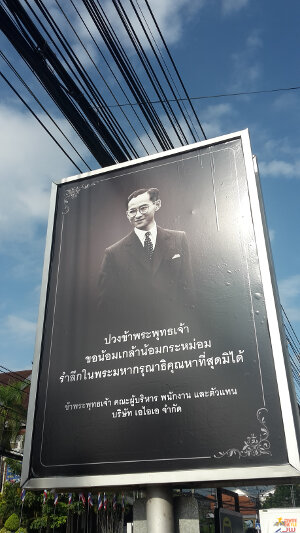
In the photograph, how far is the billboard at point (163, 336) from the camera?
2.79 metres

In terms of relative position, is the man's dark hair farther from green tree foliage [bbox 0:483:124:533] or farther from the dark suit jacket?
green tree foliage [bbox 0:483:124:533]

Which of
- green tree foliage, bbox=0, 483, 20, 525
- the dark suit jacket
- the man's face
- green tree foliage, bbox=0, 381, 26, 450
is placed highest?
green tree foliage, bbox=0, 381, 26, 450

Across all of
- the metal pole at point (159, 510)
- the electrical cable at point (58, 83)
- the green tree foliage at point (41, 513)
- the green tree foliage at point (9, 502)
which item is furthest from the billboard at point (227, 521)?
the green tree foliage at point (9, 502)

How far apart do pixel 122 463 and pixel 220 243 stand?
5.58ft

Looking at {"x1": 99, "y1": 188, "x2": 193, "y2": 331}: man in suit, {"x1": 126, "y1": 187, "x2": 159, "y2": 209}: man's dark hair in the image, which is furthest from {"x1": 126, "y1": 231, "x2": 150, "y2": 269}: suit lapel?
{"x1": 126, "y1": 187, "x2": 159, "y2": 209}: man's dark hair

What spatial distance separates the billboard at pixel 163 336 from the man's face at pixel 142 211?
0.01 meters

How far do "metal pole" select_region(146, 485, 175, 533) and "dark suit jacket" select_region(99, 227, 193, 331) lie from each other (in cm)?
108

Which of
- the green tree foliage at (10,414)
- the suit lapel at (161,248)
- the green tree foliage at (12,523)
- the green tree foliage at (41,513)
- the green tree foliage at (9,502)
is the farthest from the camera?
the green tree foliage at (10,414)

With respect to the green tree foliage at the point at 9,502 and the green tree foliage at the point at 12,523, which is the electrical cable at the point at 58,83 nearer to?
the green tree foliage at the point at 12,523

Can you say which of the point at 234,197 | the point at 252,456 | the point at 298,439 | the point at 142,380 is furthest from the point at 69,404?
the point at 234,197

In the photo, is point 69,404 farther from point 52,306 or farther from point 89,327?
point 52,306

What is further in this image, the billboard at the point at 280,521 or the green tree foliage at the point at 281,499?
the green tree foliage at the point at 281,499

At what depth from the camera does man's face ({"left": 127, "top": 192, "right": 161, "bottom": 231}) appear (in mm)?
3902

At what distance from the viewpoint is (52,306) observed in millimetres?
3768
